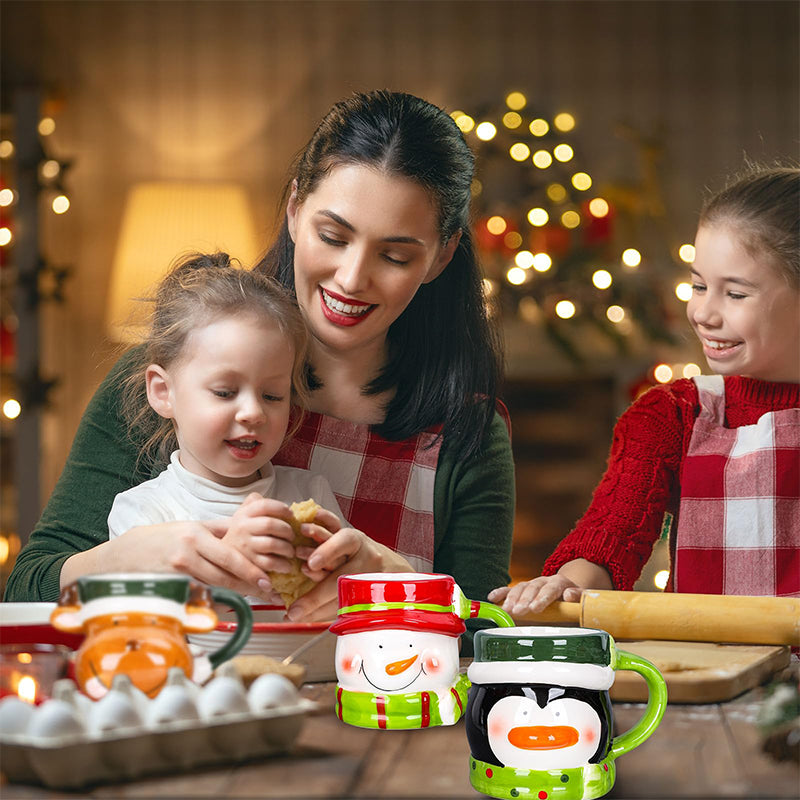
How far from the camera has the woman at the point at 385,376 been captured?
985 millimetres

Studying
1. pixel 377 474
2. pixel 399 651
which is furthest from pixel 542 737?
pixel 377 474

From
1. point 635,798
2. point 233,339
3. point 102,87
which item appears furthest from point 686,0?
point 635,798

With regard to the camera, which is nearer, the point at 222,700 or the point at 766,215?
the point at 222,700

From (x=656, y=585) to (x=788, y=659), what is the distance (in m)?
0.35

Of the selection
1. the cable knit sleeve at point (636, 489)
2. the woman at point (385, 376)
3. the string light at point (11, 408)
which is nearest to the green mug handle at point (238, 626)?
the woman at point (385, 376)

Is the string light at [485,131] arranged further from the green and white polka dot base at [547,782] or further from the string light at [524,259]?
the green and white polka dot base at [547,782]

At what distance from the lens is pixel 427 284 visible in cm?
108

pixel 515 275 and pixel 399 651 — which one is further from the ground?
pixel 515 275

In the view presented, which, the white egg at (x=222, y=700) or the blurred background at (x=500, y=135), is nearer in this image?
the white egg at (x=222, y=700)

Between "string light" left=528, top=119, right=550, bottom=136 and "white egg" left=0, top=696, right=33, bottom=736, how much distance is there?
102 inches

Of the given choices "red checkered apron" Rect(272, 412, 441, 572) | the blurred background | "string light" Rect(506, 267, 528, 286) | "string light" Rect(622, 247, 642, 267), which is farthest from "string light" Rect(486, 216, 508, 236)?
"red checkered apron" Rect(272, 412, 441, 572)

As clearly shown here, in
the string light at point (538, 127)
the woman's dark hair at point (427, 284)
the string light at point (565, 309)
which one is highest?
the string light at point (538, 127)

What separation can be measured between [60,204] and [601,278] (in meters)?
1.47

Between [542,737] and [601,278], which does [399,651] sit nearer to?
[542,737]
